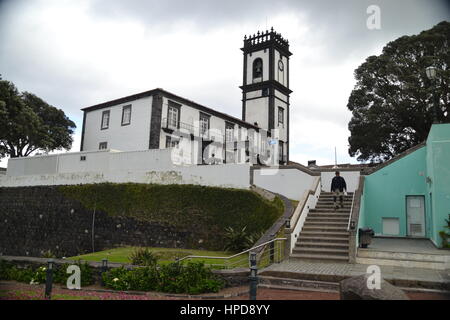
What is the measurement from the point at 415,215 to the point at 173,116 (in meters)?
17.5

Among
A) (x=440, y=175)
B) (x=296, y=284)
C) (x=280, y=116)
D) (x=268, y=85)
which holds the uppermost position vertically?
(x=268, y=85)

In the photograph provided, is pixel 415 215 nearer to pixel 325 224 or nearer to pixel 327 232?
pixel 325 224

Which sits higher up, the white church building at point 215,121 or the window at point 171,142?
the white church building at point 215,121

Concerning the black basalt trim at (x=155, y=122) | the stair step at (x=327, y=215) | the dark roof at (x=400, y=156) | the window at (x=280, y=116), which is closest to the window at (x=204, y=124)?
the black basalt trim at (x=155, y=122)

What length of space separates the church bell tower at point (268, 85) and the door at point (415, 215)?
21.2 m

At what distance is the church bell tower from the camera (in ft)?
118

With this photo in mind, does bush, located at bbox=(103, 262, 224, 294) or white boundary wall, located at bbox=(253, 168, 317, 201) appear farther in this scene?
white boundary wall, located at bbox=(253, 168, 317, 201)

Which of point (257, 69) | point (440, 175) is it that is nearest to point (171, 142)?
point (257, 69)

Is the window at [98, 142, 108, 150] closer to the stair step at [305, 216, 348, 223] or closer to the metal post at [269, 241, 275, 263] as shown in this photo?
the stair step at [305, 216, 348, 223]

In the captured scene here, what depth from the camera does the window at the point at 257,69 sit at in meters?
37.2

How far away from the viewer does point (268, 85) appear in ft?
118

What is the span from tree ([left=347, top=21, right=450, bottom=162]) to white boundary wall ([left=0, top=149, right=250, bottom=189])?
46.4 feet

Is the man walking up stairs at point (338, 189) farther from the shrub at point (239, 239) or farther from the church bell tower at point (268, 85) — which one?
the church bell tower at point (268, 85)

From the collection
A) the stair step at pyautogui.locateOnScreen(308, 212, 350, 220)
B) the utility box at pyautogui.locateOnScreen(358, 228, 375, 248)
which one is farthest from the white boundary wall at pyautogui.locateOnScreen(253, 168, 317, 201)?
the utility box at pyautogui.locateOnScreen(358, 228, 375, 248)
